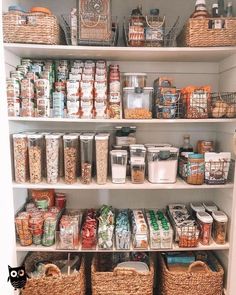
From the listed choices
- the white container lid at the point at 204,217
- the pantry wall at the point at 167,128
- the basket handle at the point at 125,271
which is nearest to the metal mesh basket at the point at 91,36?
the pantry wall at the point at 167,128

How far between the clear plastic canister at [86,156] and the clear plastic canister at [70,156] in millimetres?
49

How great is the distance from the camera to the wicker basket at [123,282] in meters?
1.58

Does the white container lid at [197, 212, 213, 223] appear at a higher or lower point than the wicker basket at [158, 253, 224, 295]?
higher

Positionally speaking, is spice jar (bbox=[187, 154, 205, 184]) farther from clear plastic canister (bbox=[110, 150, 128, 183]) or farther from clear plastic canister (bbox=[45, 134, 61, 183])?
clear plastic canister (bbox=[45, 134, 61, 183])

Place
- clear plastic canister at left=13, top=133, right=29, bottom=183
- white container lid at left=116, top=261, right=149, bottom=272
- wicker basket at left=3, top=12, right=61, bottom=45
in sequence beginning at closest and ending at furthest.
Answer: wicker basket at left=3, top=12, right=61, bottom=45
clear plastic canister at left=13, top=133, right=29, bottom=183
white container lid at left=116, top=261, right=149, bottom=272

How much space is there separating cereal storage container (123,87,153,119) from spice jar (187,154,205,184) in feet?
1.27

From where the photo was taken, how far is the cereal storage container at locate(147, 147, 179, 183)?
5.27 feet

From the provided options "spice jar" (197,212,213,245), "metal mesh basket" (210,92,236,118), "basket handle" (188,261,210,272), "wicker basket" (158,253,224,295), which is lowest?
"wicker basket" (158,253,224,295)

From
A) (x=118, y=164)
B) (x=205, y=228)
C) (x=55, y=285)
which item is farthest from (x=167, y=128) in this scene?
(x=55, y=285)

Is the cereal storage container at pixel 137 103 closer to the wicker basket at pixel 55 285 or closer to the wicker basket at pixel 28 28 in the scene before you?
the wicker basket at pixel 28 28

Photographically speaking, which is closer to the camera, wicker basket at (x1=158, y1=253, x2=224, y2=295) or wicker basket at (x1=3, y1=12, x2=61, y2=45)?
wicker basket at (x1=3, y1=12, x2=61, y2=45)

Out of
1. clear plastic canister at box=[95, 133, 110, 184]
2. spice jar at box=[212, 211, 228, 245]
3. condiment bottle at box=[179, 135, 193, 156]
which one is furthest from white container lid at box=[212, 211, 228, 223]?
clear plastic canister at box=[95, 133, 110, 184]

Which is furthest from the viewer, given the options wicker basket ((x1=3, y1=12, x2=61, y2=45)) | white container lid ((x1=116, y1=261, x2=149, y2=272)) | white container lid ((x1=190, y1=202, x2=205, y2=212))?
white container lid ((x1=190, y1=202, x2=205, y2=212))

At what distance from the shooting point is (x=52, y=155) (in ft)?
5.18
